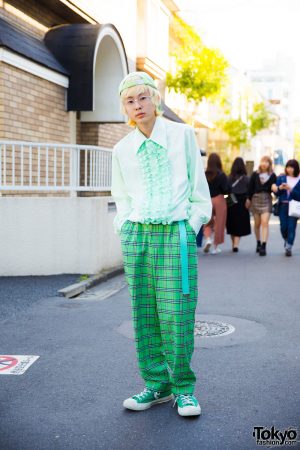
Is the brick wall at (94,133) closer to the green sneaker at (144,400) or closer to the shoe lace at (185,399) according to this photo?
the green sneaker at (144,400)

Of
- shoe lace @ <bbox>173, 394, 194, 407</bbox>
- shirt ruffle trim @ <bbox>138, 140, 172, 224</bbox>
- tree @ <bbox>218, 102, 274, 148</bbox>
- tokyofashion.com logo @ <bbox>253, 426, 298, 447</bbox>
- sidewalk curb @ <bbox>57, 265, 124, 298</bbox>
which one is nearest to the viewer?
tokyofashion.com logo @ <bbox>253, 426, 298, 447</bbox>

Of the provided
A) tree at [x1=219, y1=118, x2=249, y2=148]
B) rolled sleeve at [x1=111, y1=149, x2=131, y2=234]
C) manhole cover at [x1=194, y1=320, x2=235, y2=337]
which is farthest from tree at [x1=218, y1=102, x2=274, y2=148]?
rolled sleeve at [x1=111, y1=149, x2=131, y2=234]

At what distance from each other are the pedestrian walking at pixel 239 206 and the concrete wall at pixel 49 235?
4.69 m

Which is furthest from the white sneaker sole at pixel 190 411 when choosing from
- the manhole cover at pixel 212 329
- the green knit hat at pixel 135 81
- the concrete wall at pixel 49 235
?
the concrete wall at pixel 49 235

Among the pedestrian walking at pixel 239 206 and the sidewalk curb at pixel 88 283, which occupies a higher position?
the pedestrian walking at pixel 239 206

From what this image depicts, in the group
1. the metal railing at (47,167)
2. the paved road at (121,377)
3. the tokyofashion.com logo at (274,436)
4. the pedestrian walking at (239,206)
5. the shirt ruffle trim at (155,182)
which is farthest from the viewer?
the pedestrian walking at (239,206)

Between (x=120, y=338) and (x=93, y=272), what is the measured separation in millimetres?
3473

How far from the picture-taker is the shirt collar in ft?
11.9

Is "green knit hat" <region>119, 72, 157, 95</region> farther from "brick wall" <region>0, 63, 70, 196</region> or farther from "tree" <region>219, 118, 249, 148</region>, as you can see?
"tree" <region>219, 118, 249, 148</region>

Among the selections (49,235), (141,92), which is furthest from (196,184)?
(49,235)

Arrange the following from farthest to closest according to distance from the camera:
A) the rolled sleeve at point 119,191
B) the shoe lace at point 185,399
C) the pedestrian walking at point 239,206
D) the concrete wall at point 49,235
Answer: the pedestrian walking at point 239,206
the concrete wall at point 49,235
the rolled sleeve at point 119,191
the shoe lace at point 185,399

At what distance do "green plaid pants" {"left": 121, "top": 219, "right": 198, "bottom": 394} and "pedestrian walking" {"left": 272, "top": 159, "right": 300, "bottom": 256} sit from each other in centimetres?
832

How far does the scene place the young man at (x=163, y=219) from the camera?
3.58m

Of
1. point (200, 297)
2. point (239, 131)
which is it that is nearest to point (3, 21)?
point (200, 297)
